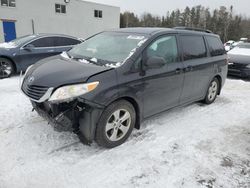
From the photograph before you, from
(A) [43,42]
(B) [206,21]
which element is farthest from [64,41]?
(B) [206,21]

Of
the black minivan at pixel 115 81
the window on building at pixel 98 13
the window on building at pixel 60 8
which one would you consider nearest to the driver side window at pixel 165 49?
the black minivan at pixel 115 81

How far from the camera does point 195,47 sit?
4680mm

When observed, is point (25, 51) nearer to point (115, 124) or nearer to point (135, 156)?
point (115, 124)

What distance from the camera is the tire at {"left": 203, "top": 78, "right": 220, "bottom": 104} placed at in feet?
17.6

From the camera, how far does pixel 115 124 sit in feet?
10.8

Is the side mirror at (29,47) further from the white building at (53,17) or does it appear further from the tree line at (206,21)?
the tree line at (206,21)

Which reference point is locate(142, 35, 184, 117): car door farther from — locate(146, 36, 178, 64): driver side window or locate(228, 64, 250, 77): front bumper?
locate(228, 64, 250, 77): front bumper

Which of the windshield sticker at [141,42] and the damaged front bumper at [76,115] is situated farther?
Answer: the windshield sticker at [141,42]

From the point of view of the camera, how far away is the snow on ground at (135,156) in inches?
107

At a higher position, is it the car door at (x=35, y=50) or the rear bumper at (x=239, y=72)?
the car door at (x=35, y=50)

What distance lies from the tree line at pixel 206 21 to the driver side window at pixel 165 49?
45.7 metres

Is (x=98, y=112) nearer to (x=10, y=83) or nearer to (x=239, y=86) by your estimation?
(x=10, y=83)

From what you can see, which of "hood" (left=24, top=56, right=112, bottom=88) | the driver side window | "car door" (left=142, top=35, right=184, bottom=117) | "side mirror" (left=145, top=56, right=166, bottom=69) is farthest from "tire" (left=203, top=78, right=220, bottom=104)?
"hood" (left=24, top=56, right=112, bottom=88)

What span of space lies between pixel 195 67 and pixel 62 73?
8.61 feet
